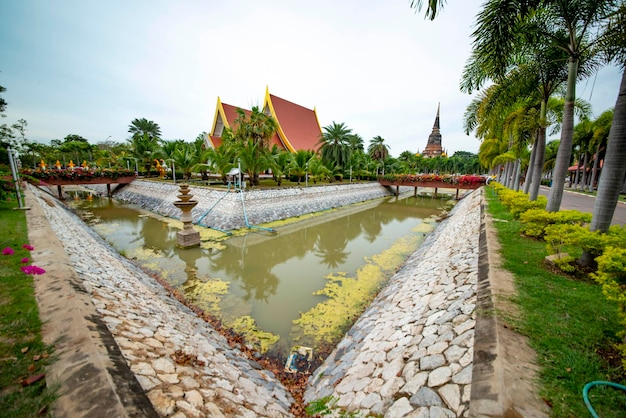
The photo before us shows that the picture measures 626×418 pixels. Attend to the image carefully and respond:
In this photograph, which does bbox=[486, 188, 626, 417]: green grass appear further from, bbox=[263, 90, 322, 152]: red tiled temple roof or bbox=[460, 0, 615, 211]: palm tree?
bbox=[263, 90, 322, 152]: red tiled temple roof

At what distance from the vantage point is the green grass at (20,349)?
1633mm

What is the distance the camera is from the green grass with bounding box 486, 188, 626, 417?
1.73 metres

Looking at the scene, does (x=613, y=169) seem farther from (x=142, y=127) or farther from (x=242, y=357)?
(x=142, y=127)

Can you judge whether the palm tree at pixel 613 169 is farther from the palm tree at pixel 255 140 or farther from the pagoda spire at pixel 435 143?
the pagoda spire at pixel 435 143

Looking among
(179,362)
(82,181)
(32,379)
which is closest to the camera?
(32,379)

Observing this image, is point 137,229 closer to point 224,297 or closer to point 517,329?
point 224,297

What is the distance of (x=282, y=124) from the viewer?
90.2 ft

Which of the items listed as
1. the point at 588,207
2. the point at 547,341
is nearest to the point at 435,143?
the point at 588,207

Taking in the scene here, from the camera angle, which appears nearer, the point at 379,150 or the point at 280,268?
the point at 280,268

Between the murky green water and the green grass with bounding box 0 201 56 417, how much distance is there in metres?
2.74

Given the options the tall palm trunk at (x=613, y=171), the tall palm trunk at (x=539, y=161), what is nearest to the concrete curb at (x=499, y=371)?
the tall palm trunk at (x=613, y=171)

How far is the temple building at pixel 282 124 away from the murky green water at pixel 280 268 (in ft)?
51.3

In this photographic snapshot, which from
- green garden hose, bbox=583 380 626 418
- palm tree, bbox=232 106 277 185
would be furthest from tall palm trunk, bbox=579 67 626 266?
palm tree, bbox=232 106 277 185

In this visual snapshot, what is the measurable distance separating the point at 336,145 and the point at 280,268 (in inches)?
732
